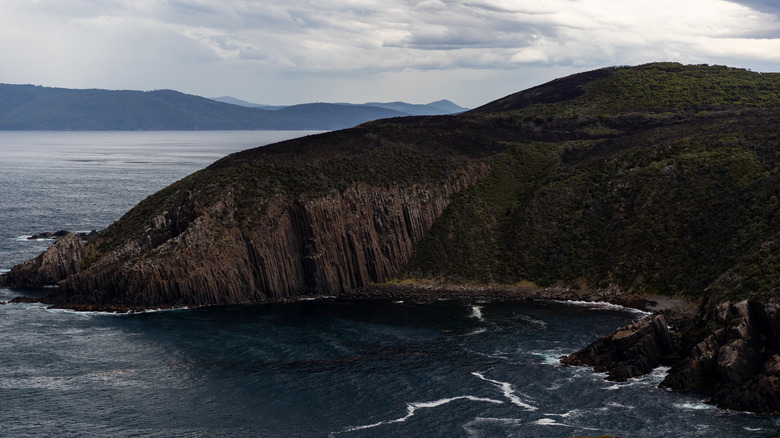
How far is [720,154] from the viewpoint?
410 ft

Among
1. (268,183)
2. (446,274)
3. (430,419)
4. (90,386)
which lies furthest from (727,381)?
(268,183)

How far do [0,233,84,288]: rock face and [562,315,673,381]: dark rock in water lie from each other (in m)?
81.1

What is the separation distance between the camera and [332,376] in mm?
79625

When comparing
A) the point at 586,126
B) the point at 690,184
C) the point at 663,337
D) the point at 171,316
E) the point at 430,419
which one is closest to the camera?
the point at 430,419

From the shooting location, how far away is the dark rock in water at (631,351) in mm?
77688

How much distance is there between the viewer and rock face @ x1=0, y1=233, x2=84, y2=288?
117938 millimetres

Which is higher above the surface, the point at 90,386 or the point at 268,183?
the point at 268,183

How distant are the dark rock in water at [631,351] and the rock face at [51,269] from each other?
8110 centimetres

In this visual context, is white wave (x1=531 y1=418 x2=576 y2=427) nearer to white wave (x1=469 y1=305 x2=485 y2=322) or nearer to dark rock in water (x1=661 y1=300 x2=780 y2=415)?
dark rock in water (x1=661 y1=300 x2=780 y2=415)

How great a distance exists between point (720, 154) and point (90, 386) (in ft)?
345

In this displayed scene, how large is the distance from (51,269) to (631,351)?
298 feet

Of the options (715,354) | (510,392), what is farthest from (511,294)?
(715,354)

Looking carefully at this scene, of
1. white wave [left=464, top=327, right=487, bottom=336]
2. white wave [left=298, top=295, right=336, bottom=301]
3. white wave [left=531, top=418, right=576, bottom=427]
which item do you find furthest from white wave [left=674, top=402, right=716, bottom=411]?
white wave [left=298, top=295, right=336, bottom=301]

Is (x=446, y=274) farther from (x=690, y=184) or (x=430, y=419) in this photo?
(x=430, y=419)
